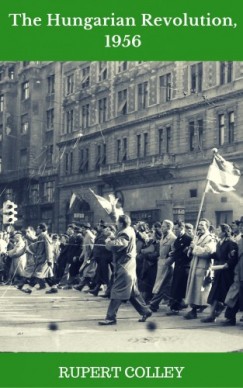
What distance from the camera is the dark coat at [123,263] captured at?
1073cm

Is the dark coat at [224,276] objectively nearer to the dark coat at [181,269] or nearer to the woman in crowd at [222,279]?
the woman in crowd at [222,279]

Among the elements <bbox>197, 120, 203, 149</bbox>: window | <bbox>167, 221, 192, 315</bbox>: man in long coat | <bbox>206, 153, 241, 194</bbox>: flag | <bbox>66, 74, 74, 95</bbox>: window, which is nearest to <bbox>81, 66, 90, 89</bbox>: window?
<bbox>66, 74, 74, 95</bbox>: window

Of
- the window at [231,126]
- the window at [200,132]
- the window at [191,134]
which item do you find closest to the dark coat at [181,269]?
the window at [231,126]

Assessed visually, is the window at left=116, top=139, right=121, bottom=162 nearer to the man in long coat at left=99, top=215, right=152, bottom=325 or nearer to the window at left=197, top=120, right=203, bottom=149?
the window at left=197, top=120, right=203, bottom=149

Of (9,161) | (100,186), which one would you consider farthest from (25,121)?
(100,186)

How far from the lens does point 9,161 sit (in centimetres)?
5647

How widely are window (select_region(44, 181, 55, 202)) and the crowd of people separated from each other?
3105 cm

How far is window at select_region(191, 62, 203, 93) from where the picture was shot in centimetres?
3553

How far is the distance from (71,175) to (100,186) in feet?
14.8

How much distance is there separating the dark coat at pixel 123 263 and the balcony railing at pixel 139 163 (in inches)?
1019

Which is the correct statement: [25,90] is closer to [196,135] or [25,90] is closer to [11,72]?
[11,72]

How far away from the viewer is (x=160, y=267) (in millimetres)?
13477

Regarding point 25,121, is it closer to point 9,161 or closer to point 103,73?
point 9,161
